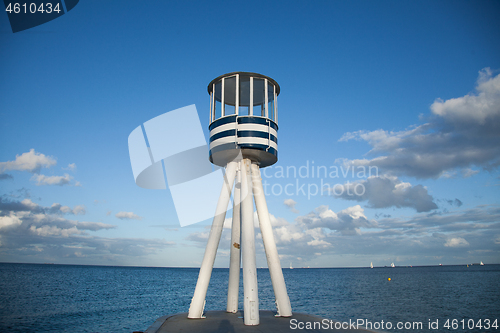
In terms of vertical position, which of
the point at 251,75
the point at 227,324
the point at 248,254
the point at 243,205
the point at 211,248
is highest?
the point at 251,75

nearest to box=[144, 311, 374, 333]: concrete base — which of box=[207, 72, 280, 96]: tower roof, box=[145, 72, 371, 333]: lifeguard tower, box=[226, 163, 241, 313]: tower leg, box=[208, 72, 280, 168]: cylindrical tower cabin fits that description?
box=[145, 72, 371, 333]: lifeguard tower

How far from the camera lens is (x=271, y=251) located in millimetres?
14625

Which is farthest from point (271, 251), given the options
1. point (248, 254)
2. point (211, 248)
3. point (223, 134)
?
point (223, 134)

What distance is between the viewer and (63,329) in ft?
84.9

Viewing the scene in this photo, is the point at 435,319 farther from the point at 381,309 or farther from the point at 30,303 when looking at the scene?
the point at 30,303

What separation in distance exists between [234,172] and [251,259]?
4.33 meters

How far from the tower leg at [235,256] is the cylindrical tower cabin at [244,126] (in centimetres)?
129

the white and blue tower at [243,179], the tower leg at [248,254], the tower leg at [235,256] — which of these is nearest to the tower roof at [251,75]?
the white and blue tower at [243,179]

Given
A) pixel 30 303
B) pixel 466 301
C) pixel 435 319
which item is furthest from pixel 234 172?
pixel 466 301

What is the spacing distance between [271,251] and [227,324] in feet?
11.8

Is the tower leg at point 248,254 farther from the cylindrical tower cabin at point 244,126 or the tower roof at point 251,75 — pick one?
the tower roof at point 251,75

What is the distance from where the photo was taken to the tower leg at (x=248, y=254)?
12859mm

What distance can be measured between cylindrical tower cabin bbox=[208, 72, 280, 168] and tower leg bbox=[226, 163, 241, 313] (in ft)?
4.23

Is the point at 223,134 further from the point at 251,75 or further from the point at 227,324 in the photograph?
the point at 227,324
